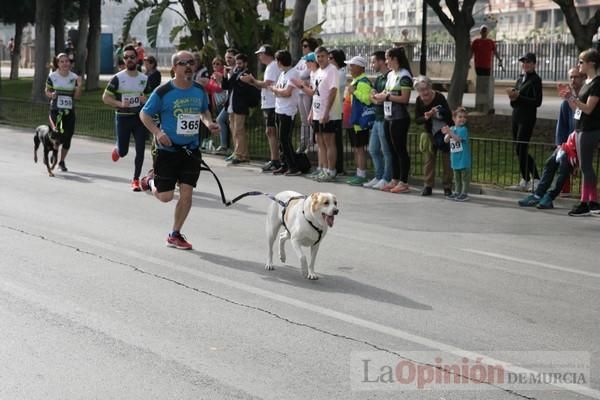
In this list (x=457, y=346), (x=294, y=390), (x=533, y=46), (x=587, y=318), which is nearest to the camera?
(x=294, y=390)

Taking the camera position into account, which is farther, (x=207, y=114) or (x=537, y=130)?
(x=537, y=130)

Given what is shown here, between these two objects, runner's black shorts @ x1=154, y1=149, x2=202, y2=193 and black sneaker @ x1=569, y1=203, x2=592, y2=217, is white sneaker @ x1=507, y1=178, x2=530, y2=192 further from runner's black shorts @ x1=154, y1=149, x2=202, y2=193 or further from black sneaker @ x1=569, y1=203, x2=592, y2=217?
runner's black shorts @ x1=154, y1=149, x2=202, y2=193

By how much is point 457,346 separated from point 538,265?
11.3 ft

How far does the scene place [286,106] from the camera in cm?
1811

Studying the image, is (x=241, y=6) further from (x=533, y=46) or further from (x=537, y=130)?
(x=533, y=46)

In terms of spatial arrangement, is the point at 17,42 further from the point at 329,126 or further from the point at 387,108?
the point at 387,108

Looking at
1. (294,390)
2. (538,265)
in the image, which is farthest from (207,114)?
(294,390)

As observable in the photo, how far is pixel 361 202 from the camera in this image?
15.3 m

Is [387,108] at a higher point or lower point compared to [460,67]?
lower

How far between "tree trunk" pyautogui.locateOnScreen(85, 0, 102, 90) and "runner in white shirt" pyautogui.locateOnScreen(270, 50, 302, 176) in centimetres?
2783

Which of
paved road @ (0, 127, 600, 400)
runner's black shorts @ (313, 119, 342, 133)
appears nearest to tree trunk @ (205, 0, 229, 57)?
runner's black shorts @ (313, 119, 342, 133)

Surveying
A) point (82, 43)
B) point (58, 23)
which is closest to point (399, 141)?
point (82, 43)

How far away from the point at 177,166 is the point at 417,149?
27.5 ft

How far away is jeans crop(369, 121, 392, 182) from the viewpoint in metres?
16.5
